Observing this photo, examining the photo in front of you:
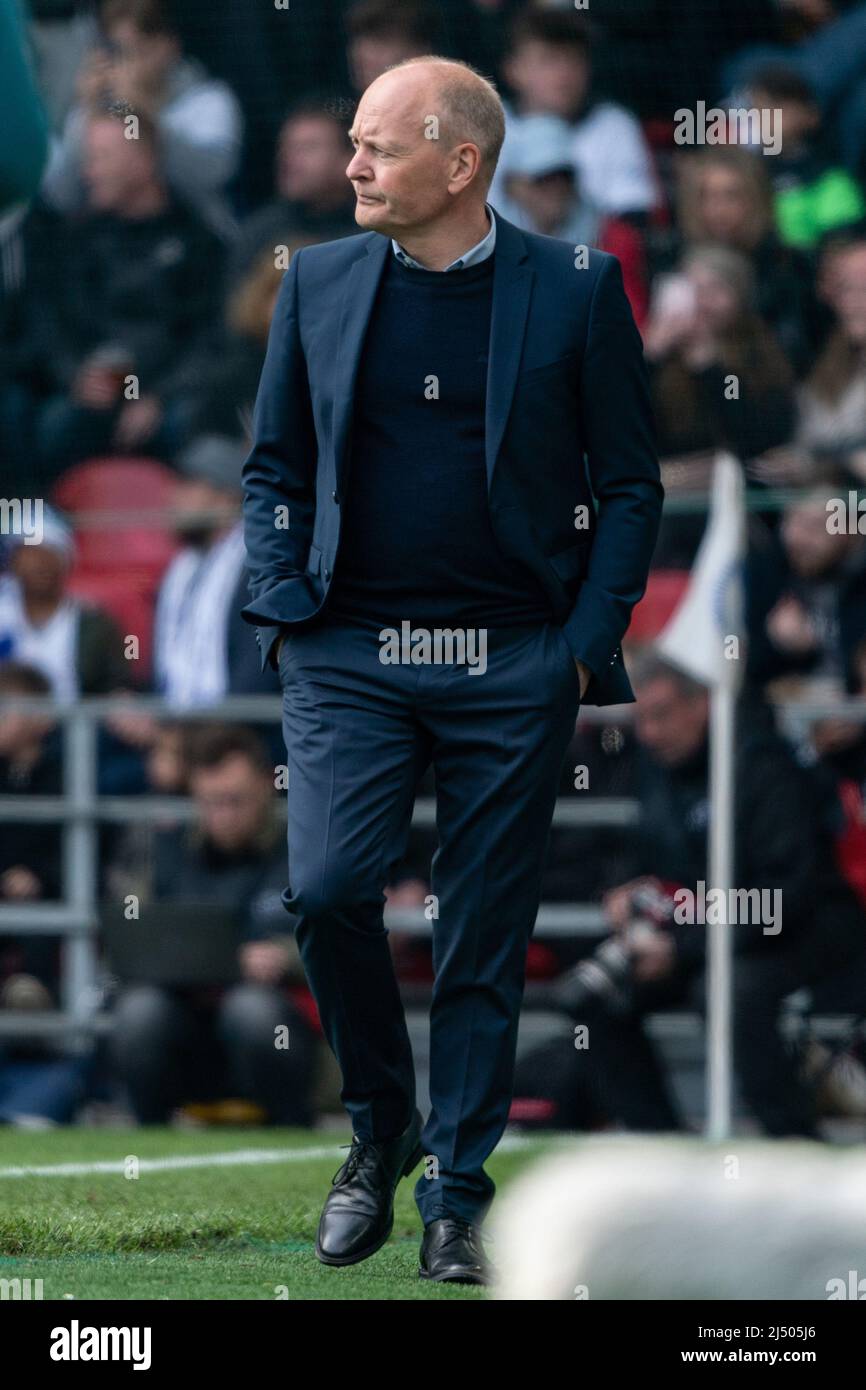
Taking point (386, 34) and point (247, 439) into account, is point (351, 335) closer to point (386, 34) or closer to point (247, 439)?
point (247, 439)

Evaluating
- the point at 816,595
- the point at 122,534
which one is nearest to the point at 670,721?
the point at 816,595

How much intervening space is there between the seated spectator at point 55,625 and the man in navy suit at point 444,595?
4637 millimetres

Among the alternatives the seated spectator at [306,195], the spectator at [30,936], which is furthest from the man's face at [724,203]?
the spectator at [30,936]

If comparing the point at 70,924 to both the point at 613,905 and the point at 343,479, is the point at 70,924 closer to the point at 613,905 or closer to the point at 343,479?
the point at 613,905

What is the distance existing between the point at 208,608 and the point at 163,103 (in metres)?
2.65

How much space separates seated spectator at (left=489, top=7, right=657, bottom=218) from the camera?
9.40 m

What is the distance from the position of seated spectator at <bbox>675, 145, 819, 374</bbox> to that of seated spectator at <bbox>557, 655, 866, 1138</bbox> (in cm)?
185

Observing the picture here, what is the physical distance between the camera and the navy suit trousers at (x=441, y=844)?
432 centimetres

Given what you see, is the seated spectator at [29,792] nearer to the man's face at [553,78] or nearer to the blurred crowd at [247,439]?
the blurred crowd at [247,439]

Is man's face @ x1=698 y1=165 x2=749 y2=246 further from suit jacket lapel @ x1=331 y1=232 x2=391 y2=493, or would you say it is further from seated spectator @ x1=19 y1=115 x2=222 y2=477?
suit jacket lapel @ x1=331 y1=232 x2=391 y2=493

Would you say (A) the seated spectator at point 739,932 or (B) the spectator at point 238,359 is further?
(B) the spectator at point 238,359

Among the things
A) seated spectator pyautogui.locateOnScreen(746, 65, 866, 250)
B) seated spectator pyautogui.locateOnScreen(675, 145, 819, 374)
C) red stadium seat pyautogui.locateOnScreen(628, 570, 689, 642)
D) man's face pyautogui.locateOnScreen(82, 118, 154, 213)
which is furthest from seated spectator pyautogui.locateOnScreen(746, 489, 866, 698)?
man's face pyautogui.locateOnScreen(82, 118, 154, 213)
